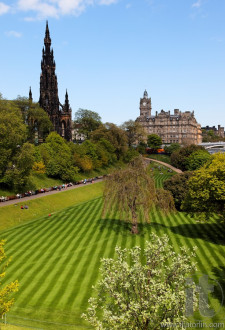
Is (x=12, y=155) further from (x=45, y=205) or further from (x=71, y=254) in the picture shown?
(x=71, y=254)

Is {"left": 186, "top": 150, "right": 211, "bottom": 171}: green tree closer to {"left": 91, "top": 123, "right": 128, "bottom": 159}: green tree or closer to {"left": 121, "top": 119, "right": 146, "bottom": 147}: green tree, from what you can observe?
{"left": 91, "top": 123, "right": 128, "bottom": 159}: green tree

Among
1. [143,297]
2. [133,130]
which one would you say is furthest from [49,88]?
[143,297]

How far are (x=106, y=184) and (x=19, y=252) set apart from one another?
12.4 metres

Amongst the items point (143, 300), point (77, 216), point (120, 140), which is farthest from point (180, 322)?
point (120, 140)

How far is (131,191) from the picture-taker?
37.7 metres

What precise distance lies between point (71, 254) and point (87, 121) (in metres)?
109

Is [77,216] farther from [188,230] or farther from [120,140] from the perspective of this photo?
[120,140]

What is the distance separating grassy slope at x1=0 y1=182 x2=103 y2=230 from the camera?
4695 cm

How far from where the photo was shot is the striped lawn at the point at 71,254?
2328 centimetres

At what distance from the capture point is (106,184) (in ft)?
129

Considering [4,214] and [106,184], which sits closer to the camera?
[106,184]

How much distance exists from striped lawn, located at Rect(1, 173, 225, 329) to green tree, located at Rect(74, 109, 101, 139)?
88.8 metres

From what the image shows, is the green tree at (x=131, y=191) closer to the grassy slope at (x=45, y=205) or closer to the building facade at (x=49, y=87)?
the grassy slope at (x=45, y=205)

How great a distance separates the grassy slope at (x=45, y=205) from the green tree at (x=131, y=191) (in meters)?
16.0
